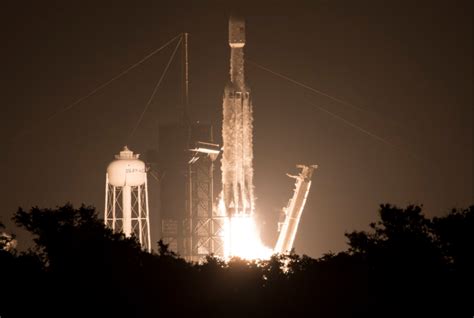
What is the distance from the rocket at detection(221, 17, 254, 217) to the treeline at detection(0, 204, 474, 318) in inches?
2043

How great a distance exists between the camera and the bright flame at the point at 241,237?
13125cm

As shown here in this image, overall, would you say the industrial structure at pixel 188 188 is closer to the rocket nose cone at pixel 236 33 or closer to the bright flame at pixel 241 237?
the bright flame at pixel 241 237

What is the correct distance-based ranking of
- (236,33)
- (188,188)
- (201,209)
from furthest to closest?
(201,209) → (188,188) → (236,33)

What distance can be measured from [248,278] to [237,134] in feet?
187

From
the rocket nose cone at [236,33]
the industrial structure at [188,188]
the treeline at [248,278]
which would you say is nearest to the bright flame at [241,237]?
the industrial structure at [188,188]

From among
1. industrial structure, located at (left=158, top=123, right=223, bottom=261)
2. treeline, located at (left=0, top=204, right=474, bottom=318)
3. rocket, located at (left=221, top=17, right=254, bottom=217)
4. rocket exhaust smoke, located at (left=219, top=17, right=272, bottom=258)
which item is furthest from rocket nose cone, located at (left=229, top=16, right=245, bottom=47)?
treeline, located at (left=0, top=204, right=474, bottom=318)

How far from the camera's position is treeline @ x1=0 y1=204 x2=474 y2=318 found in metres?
→ 69.1

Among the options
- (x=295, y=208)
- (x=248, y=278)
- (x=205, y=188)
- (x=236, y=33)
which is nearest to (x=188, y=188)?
(x=205, y=188)

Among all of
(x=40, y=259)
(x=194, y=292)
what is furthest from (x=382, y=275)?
(x=40, y=259)

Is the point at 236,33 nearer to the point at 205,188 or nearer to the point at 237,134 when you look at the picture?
the point at 237,134

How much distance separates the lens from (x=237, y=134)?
13038cm

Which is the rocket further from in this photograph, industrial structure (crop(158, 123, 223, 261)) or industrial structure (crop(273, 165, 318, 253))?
industrial structure (crop(158, 123, 223, 261))

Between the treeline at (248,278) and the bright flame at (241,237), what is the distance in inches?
2105

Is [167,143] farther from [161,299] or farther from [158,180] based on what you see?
[161,299]
